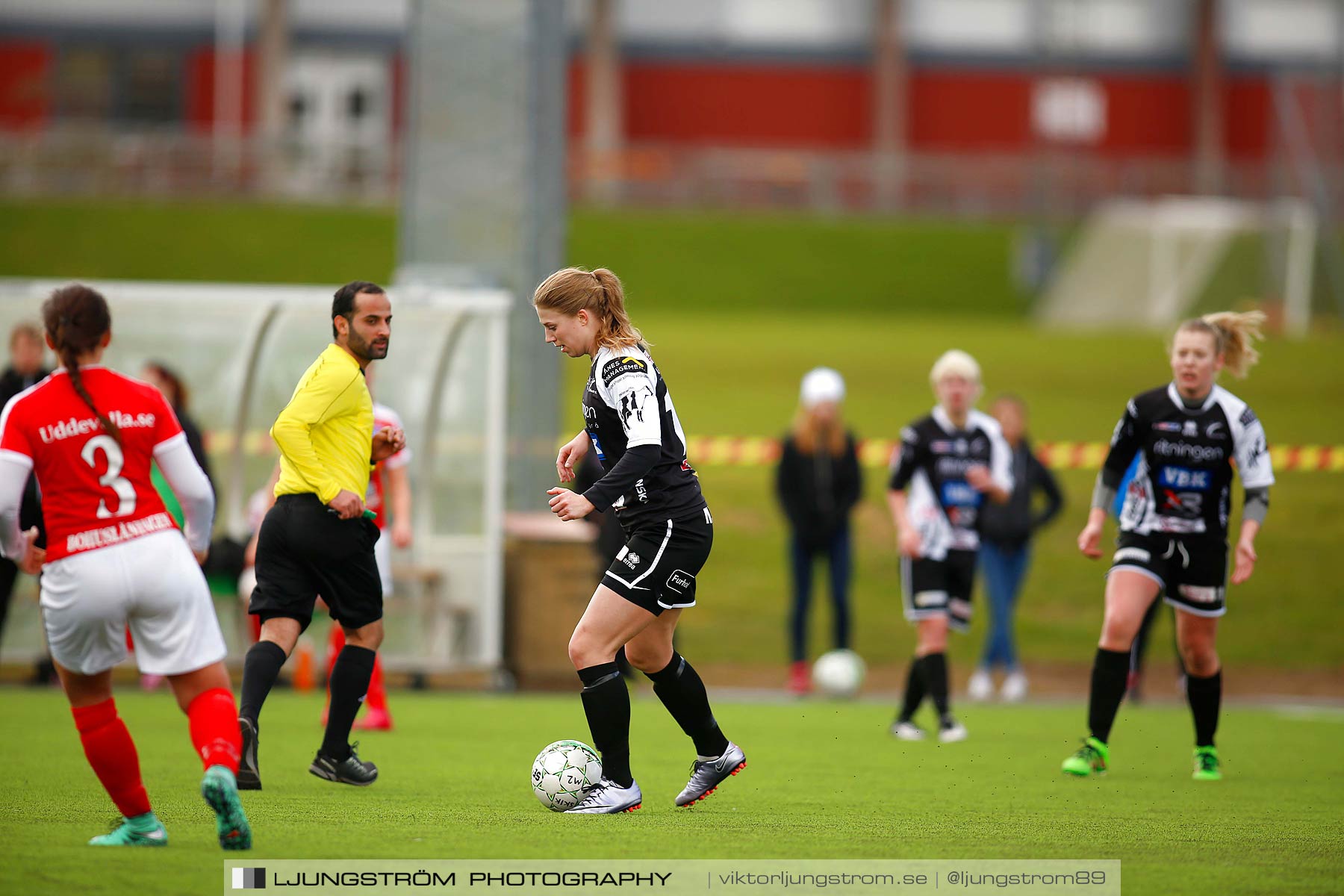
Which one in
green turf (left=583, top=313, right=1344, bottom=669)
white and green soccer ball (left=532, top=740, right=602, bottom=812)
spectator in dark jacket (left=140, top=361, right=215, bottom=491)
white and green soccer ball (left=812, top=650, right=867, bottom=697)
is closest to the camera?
white and green soccer ball (left=532, top=740, right=602, bottom=812)

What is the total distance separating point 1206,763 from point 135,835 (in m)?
5.16

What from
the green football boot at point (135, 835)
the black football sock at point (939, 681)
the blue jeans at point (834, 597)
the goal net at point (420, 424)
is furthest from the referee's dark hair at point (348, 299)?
the blue jeans at point (834, 597)

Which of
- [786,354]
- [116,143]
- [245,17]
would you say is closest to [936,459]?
[786,354]

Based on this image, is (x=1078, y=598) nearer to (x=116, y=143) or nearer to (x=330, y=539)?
(x=330, y=539)

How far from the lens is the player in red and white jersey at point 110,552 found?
5508 mm

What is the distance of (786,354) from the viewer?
2658cm

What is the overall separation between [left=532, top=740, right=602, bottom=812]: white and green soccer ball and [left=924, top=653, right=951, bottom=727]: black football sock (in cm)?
347

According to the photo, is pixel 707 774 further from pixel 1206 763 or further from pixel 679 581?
pixel 1206 763

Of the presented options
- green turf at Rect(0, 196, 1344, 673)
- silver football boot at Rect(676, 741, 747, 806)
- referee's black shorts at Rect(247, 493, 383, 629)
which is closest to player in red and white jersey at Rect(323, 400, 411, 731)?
referee's black shorts at Rect(247, 493, 383, 629)

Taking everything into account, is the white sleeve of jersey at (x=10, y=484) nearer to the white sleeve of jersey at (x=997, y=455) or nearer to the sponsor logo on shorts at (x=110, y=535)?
the sponsor logo on shorts at (x=110, y=535)

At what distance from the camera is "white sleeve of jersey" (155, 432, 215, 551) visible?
5.66 m

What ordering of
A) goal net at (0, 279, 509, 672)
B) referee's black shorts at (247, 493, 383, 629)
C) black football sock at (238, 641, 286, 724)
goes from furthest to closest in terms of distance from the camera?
1. goal net at (0, 279, 509, 672)
2. referee's black shorts at (247, 493, 383, 629)
3. black football sock at (238, 641, 286, 724)

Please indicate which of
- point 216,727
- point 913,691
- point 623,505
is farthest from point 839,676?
point 216,727

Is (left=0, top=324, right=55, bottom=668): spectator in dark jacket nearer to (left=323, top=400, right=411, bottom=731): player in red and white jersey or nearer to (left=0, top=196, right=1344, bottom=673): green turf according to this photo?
(left=323, top=400, right=411, bottom=731): player in red and white jersey
